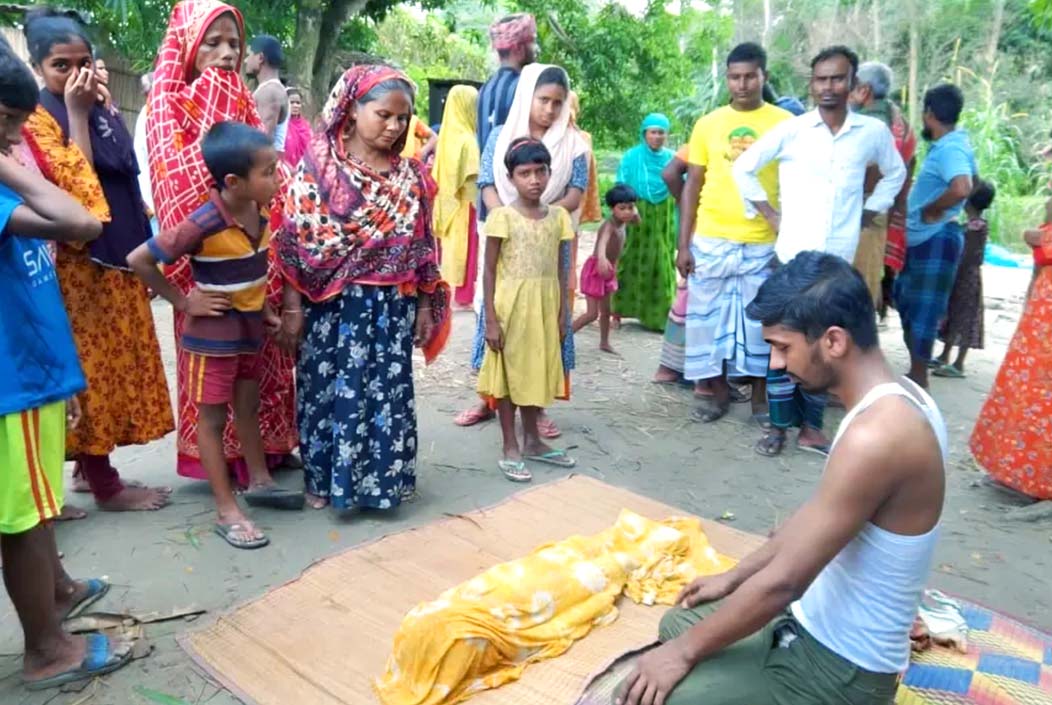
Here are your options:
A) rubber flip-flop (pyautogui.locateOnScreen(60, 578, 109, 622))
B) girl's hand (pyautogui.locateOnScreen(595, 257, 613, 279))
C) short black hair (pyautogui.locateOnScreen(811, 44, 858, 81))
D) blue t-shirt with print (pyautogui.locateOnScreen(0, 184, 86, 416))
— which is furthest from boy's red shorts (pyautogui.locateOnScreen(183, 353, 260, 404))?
girl's hand (pyautogui.locateOnScreen(595, 257, 613, 279))

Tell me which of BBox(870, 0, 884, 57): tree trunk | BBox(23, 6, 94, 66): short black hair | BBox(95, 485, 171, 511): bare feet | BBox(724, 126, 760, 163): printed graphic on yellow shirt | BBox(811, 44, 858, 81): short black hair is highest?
BBox(870, 0, 884, 57): tree trunk

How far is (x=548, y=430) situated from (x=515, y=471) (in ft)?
2.22

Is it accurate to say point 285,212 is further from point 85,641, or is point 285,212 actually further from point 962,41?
point 962,41

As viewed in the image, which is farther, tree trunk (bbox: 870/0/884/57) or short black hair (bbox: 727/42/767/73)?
tree trunk (bbox: 870/0/884/57)

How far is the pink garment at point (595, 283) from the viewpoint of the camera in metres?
6.46

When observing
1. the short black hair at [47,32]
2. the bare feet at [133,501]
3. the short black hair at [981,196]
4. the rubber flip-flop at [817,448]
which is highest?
the short black hair at [47,32]

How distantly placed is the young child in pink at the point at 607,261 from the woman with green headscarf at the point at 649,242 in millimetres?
339

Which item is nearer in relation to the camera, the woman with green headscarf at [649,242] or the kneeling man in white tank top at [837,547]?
the kneeling man in white tank top at [837,547]

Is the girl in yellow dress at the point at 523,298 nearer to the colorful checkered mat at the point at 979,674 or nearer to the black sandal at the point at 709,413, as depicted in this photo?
the black sandal at the point at 709,413

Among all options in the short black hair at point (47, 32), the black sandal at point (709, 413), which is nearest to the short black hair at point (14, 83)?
the short black hair at point (47, 32)

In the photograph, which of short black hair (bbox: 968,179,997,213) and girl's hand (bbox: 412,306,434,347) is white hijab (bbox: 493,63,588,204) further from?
short black hair (bbox: 968,179,997,213)

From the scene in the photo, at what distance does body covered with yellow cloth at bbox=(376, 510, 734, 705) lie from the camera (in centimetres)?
244

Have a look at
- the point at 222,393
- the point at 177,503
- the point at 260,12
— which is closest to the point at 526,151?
the point at 222,393

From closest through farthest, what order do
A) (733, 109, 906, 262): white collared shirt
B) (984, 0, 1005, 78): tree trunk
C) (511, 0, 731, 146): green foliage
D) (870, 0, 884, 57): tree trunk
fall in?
(733, 109, 906, 262): white collared shirt, (511, 0, 731, 146): green foliage, (984, 0, 1005, 78): tree trunk, (870, 0, 884, 57): tree trunk
